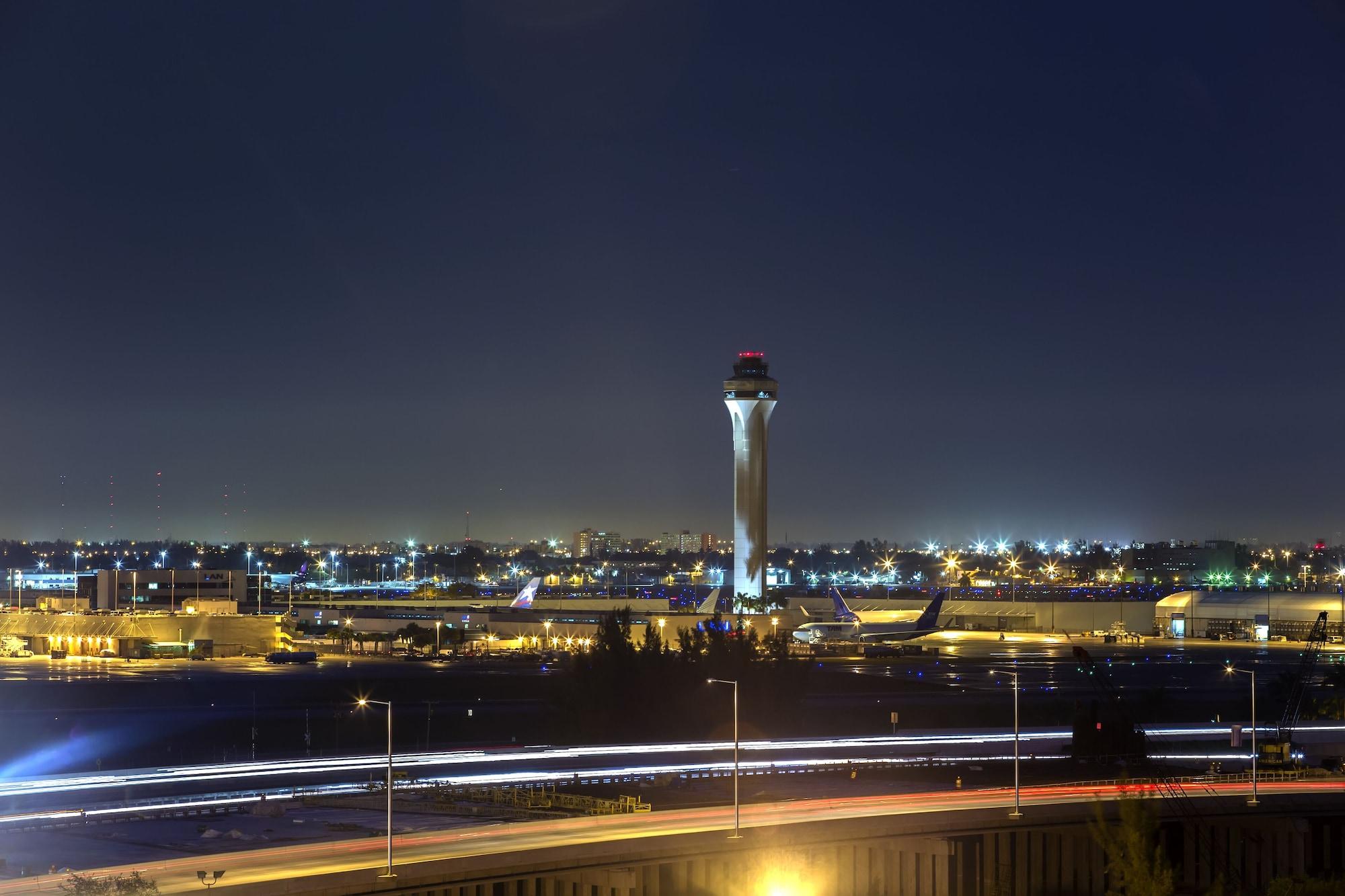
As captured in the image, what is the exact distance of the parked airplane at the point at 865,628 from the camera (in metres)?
168

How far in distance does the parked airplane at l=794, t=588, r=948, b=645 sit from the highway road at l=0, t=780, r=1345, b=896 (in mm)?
106890

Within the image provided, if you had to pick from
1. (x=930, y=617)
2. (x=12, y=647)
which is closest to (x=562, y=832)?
(x=930, y=617)

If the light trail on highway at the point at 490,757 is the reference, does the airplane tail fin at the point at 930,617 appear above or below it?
above

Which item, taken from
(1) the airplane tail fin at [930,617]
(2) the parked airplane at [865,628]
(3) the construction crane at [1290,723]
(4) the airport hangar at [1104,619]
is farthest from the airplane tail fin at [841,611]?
(3) the construction crane at [1290,723]

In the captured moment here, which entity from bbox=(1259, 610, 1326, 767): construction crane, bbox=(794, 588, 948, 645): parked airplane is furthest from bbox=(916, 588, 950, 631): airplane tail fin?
bbox=(1259, 610, 1326, 767): construction crane

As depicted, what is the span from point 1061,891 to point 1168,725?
35433mm

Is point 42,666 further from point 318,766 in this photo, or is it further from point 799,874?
point 799,874

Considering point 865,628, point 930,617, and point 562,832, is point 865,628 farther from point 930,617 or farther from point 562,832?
point 562,832

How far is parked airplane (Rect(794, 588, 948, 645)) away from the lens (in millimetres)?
167625

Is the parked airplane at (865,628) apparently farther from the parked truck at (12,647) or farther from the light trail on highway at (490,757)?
the light trail on highway at (490,757)

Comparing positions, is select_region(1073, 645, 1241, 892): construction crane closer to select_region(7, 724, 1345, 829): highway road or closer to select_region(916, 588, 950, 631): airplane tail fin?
select_region(7, 724, 1345, 829): highway road

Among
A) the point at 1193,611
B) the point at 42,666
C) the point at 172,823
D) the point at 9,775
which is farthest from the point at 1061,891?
the point at 1193,611

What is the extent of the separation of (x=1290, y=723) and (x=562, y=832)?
5399 centimetres

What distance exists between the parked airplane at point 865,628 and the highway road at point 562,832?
107 m
